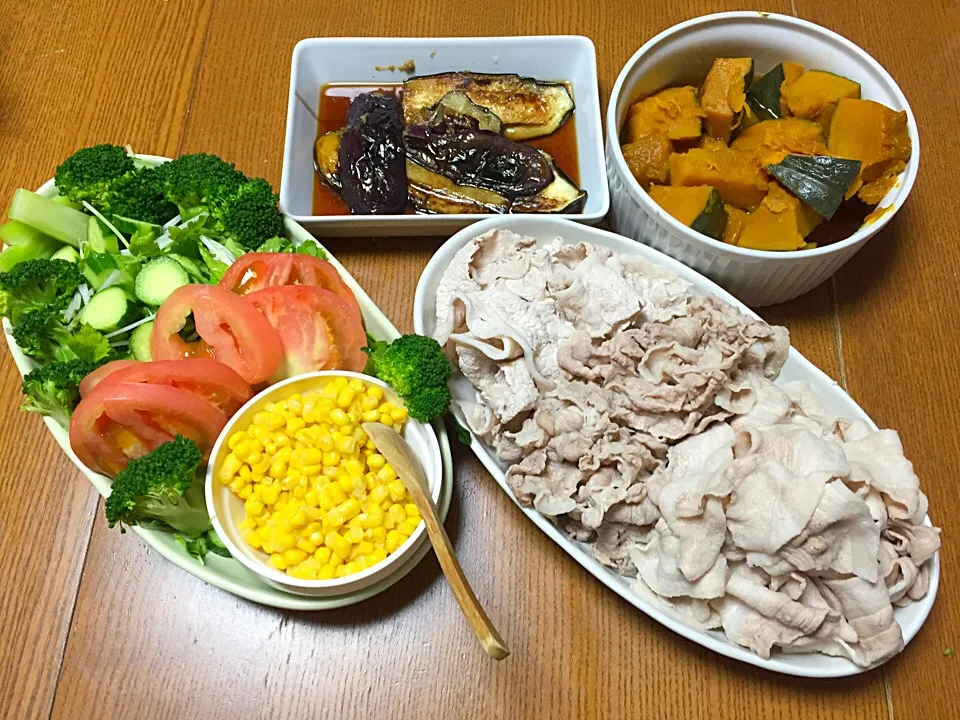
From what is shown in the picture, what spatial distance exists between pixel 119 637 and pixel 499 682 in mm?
973

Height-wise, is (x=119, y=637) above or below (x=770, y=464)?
below

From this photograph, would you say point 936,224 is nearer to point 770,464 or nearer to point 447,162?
point 770,464

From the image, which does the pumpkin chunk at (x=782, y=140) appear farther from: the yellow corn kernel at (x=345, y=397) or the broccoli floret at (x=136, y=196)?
the broccoli floret at (x=136, y=196)

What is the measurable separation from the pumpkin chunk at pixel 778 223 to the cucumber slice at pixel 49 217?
187cm

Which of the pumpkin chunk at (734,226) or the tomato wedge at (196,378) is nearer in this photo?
the tomato wedge at (196,378)

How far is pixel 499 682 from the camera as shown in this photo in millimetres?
1647

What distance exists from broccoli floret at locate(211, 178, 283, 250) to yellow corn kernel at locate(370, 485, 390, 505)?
798 millimetres

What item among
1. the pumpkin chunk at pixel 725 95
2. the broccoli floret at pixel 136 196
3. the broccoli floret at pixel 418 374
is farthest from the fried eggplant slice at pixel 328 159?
Answer: the pumpkin chunk at pixel 725 95

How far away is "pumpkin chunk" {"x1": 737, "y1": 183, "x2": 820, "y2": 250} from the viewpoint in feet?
5.86

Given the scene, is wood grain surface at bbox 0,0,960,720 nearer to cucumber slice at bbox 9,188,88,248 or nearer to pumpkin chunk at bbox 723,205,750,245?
pumpkin chunk at bbox 723,205,750,245

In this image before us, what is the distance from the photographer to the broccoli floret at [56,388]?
156 cm

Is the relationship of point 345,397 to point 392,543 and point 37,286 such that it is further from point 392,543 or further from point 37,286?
point 37,286

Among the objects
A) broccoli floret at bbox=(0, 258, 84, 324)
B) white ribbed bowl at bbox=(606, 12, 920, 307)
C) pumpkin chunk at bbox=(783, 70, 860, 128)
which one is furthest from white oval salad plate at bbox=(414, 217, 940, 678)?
broccoli floret at bbox=(0, 258, 84, 324)

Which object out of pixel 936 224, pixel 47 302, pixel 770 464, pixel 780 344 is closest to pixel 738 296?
pixel 780 344
